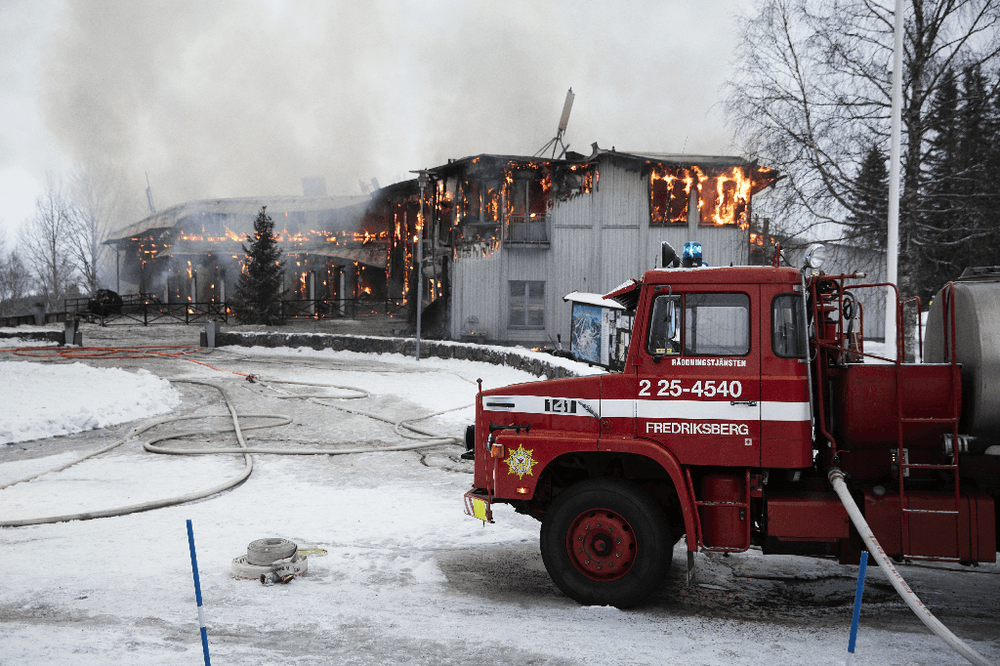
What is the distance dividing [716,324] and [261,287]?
1538 inches

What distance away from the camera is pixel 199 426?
1296 centimetres

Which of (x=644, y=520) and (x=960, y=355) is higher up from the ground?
(x=960, y=355)

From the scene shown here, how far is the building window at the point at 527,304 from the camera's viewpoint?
28547 mm

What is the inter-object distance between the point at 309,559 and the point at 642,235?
2418cm

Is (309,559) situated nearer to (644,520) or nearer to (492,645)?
(492,645)

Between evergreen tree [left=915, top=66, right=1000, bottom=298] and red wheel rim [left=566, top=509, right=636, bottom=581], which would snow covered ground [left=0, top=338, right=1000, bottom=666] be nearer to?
red wheel rim [left=566, top=509, right=636, bottom=581]

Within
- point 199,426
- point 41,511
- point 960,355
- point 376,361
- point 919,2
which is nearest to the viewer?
point 960,355

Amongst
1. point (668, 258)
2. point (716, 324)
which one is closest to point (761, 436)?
point (716, 324)

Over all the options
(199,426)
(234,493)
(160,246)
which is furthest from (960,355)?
(160,246)

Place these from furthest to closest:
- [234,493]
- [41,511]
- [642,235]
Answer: [642,235] → [234,493] → [41,511]

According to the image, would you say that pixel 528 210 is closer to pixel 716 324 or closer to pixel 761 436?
pixel 716 324

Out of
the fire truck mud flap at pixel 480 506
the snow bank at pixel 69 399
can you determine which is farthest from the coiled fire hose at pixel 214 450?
the fire truck mud flap at pixel 480 506

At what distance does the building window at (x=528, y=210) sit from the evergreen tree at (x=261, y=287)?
18.8m

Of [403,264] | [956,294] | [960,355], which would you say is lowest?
[960,355]
